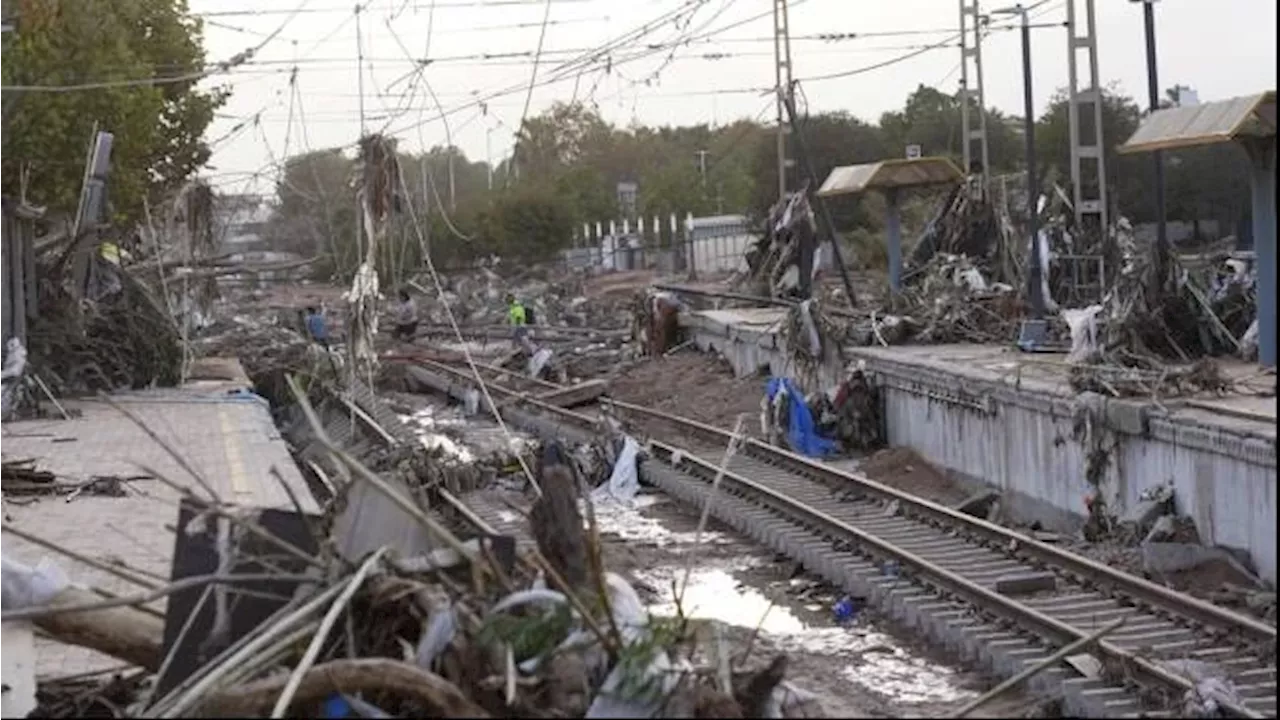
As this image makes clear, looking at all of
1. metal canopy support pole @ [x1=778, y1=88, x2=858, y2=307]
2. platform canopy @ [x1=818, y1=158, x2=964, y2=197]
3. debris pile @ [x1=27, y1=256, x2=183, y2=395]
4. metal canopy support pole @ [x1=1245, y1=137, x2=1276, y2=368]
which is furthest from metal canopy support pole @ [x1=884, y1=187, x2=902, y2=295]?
debris pile @ [x1=27, y1=256, x2=183, y2=395]

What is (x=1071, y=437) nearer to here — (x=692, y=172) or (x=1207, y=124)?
(x=1207, y=124)

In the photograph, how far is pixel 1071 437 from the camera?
19047mm

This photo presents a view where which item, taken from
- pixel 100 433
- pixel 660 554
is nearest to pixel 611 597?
pixel 660 554

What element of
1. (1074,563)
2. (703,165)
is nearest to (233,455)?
(1074,563)

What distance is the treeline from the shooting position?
52.2m

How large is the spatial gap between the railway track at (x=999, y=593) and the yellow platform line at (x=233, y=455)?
16.1ft

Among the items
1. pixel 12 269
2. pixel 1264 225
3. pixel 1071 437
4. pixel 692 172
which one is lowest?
pixel 1071 437

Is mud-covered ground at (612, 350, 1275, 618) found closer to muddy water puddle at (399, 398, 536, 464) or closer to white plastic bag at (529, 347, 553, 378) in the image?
white plastic bag at (529, 347, 553, 378)

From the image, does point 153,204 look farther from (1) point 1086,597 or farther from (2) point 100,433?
(1) point 1086,597

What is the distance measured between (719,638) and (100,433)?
20472 millimetres

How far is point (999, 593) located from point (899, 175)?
54.7 ft

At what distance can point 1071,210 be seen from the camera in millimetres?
29703

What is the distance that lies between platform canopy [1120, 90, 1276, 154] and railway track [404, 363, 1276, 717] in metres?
4.31

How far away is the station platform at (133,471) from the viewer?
47.6ft
